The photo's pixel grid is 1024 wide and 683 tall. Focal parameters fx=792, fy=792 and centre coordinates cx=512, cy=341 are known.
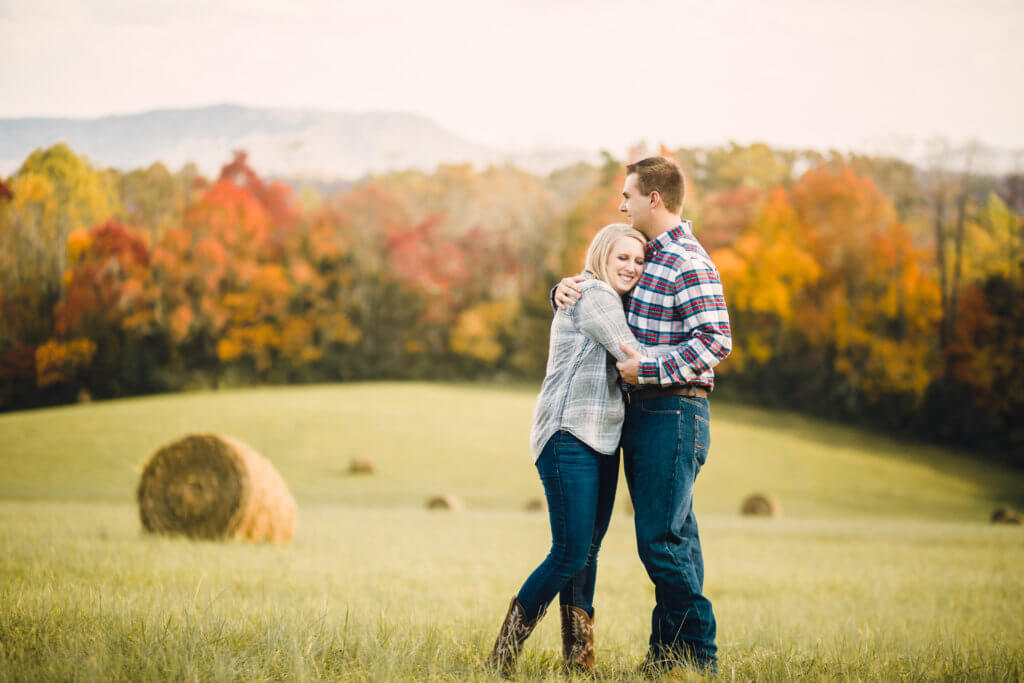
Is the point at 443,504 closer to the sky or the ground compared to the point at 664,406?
closer to the ground

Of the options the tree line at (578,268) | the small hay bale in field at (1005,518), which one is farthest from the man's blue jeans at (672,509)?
the small hay bale in field at (1005,518)

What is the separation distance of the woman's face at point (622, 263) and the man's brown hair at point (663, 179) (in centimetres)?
28

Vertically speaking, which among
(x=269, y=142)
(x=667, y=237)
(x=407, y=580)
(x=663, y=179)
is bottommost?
(x=407, y=580)

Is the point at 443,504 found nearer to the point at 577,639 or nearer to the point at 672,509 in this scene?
the point at 577,639

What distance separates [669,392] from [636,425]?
228 mm

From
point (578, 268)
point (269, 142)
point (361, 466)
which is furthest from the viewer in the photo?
point (578, 268)

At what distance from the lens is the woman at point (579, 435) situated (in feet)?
11.8

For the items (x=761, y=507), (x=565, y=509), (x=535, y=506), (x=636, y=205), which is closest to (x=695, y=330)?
(x=636, y=205)

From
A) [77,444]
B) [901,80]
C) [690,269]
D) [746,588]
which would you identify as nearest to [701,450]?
[690,269]

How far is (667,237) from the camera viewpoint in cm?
384

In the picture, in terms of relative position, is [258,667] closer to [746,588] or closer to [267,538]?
[746,588]

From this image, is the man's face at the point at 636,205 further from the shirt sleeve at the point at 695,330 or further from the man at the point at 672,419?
the shirt sleeve at the point at 695,330

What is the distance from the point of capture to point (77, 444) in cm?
1984

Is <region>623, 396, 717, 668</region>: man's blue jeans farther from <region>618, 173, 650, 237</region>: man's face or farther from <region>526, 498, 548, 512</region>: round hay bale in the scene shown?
<region>526, 498, 548, 512</region>: round hay bale
